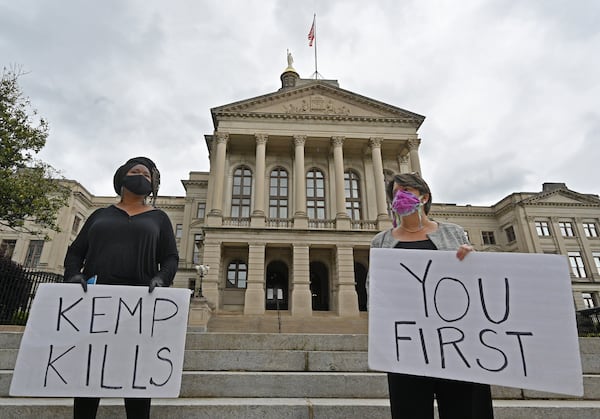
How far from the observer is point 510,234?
41000mm

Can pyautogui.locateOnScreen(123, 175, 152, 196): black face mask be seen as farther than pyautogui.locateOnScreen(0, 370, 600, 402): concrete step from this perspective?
No

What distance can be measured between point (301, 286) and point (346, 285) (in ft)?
10.1

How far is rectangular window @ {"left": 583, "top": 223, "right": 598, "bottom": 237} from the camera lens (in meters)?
39.1

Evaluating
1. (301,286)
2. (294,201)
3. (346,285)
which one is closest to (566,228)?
(346,285)

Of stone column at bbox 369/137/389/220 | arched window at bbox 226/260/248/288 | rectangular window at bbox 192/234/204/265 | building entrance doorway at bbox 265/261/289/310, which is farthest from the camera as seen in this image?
rectangular window at bbox 192/234/204/265

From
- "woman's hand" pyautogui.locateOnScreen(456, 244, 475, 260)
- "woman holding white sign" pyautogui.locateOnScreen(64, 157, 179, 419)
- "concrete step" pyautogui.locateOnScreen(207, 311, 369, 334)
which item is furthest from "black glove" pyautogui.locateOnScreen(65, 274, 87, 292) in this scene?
"concrete step" pyautogui.locateOnScreen(207, 311, 369, 334)

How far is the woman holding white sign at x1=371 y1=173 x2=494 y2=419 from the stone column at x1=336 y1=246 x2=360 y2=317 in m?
19.6

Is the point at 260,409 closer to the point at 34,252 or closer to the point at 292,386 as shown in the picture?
the point at 292,386

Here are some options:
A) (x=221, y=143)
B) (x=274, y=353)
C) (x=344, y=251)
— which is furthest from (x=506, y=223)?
(x=274, y=353)

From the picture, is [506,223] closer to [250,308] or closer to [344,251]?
[344,251]

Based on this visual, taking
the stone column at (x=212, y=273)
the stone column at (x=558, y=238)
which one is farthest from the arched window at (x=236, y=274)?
the stone column at (x=558, y=238)

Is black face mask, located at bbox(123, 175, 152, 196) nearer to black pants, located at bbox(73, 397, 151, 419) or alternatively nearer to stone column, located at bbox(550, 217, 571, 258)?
black pants, located at bbox(73, 397, 151, 419)

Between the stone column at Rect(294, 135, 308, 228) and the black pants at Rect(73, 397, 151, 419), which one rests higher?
the stone column at Rect(294, 135, 308, 228)

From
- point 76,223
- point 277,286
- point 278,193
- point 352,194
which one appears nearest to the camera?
point 277,286
